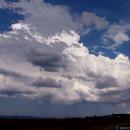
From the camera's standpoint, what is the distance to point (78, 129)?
10519 centimetres

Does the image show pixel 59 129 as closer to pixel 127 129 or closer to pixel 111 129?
pixel 111 129

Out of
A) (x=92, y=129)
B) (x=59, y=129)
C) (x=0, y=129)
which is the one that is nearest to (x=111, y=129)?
(x=92, y=129)

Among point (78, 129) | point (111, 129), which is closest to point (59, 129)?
point (78, 129)

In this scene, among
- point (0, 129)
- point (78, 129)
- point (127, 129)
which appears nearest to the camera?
point (127, 129)

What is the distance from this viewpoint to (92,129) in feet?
352

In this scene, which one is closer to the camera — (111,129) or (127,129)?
(127,129)

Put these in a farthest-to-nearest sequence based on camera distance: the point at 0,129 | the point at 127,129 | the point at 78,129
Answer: the point at 78,129
the point at 0,129
the point at 127,129

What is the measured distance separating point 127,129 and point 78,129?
2531cm

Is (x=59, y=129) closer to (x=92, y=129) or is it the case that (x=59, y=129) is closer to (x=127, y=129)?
(x=92, y=129)

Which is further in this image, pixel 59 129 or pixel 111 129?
pixel 59 129

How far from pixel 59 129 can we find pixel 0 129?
18938mm

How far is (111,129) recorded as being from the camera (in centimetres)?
10025

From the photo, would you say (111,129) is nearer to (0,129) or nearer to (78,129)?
(78,129)

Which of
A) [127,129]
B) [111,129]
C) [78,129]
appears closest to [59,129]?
[78,129]
